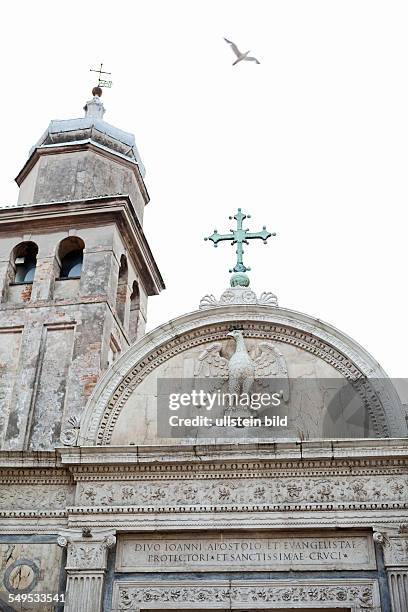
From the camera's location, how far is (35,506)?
1189 cm

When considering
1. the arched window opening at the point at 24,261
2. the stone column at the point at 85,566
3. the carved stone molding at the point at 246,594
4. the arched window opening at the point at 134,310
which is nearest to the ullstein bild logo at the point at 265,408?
the stone column at the point at 85,566

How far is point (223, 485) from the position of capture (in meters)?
11.5

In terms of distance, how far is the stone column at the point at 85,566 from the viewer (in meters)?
10.9

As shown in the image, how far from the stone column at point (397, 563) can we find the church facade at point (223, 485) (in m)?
0.02

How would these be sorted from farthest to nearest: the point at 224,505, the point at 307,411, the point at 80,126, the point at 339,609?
1. the point at 80,126
2. the point at 307,411
3. the point at 224,505
4. the point at 339,609

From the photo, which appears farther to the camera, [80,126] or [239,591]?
[80,126]

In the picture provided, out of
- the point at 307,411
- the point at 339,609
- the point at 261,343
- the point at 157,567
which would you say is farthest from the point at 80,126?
the point at 339,609

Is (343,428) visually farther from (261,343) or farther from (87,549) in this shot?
(87,549)

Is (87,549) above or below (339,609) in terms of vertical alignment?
above

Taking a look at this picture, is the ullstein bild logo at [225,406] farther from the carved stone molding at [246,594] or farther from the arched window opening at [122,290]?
the arched window opening at [122,290]

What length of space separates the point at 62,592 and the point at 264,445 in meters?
3.45

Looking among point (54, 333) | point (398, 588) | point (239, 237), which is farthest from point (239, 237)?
point (398, 588)

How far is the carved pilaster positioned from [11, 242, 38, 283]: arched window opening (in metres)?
9.43

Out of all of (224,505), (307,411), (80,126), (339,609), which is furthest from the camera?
(80,126)
